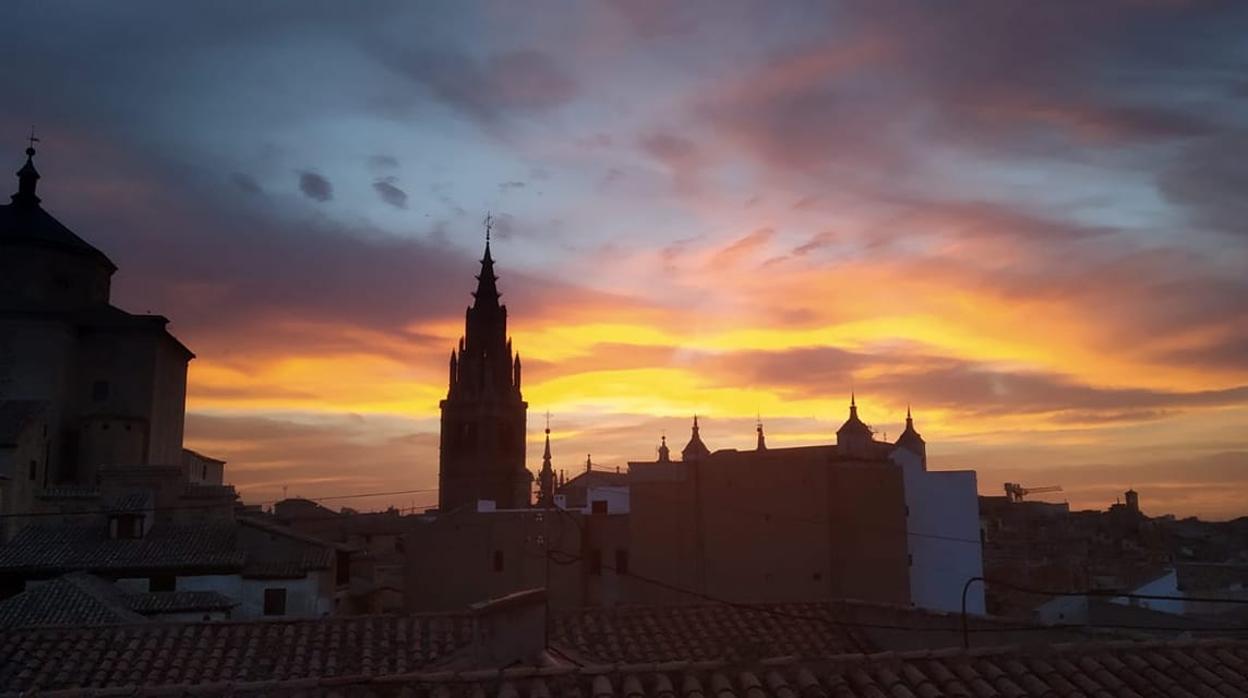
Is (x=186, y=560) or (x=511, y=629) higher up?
(x=511, y=629)

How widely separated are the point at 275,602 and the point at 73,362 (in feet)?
65.7

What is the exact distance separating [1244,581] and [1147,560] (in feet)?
19.0

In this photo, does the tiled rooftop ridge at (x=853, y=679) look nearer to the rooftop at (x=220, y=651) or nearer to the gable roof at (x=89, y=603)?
the rooftop at (x=220, y=651)

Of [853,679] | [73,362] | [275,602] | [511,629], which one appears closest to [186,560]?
[275,602]

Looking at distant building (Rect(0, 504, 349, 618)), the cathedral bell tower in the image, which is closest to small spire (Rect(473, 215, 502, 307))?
the cathedral bell tower

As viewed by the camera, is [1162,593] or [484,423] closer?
[1162,593]

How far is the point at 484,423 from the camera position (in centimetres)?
7944

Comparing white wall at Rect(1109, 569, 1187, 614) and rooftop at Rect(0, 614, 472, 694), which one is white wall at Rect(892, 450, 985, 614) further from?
rooftop at Rect(0, 614, 472, 694)

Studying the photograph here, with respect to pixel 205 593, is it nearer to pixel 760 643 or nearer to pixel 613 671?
pixel 760 643

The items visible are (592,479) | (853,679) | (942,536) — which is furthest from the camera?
(592,479)

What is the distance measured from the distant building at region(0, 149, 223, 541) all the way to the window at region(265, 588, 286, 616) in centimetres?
1362

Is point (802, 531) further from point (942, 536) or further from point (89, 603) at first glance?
point (89, 603)

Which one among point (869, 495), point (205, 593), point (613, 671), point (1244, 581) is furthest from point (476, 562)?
point (1244, 581)

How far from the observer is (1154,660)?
1005 centimetres
